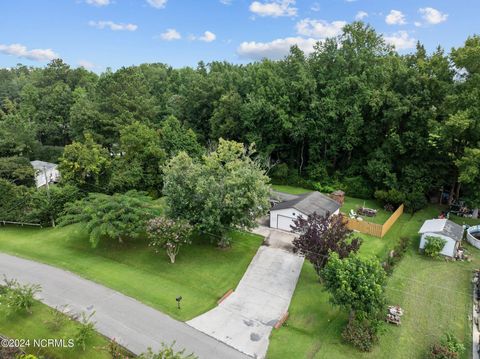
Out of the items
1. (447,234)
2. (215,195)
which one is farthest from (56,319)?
(447,234)

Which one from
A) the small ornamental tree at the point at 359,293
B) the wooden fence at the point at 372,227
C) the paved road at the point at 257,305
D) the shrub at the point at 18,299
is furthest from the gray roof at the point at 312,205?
the shrub at the point at 18,299

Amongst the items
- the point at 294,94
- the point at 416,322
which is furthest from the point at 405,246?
the point at 294,94

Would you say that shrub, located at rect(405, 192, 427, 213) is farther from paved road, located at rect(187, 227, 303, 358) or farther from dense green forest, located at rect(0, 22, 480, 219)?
paved road, located at rect(187, 227, 303, 358)

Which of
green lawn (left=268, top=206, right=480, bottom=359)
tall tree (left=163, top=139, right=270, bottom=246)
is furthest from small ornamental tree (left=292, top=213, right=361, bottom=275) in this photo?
tall tree (left=163, top=139, right=270, bottom=246)

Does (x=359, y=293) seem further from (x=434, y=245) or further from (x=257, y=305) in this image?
(x=434, y=245)

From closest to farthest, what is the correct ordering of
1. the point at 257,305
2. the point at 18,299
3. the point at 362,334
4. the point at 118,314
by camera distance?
the point at 362,334, the point at 18,299, the point at 118,314, the point at 257,305

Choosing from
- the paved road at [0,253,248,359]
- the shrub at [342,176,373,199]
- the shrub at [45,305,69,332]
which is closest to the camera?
the paved road at [0,253,248,359]
